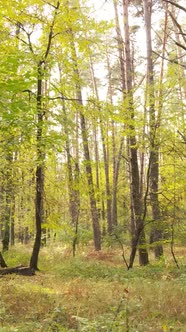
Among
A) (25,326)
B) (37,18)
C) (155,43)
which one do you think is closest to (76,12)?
(37,18)

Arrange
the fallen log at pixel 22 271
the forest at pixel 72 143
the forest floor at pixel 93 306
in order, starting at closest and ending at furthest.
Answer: the forest floor at pixel 93 306
the forest at pixel 72 143
the fallen log at pixel 22 271

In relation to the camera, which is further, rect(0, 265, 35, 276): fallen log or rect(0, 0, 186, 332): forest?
rect(0, 265, 35, 276): fallen log

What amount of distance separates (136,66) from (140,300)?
57.6 feet

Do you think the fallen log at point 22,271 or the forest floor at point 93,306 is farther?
the fallen log at point 22,271

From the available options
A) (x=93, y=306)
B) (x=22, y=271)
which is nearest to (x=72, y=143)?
(x=22, y=271)

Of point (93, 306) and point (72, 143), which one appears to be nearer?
point (93, 306)

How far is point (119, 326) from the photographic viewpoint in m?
4.35

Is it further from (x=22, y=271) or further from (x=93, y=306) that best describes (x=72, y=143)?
(x=93, y=306)

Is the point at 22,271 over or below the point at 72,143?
below

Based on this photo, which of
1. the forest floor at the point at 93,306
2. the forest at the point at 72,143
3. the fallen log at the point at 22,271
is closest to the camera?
the forest floor at the point at 93,306

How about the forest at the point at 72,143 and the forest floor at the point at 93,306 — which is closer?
the forest floor at the point at 93,306

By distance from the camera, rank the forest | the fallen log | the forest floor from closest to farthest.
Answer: the forest floor < the forest < the fallen log

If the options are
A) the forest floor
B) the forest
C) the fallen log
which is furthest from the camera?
the fallen log

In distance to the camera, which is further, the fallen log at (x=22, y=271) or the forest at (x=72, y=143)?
the fallen log at (x=22, y=271)
